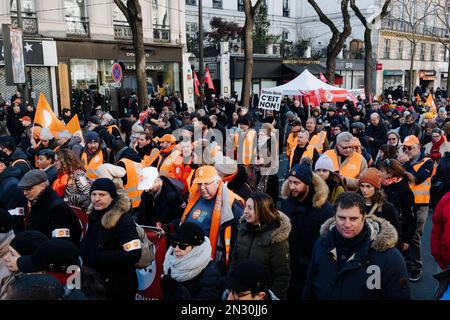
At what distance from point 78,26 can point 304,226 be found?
19.6 m

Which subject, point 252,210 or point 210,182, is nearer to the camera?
point 252,210

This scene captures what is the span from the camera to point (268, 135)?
798cm

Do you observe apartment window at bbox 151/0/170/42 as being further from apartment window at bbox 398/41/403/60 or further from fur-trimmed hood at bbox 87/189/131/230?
apartment window at bbox 398/41/403/60

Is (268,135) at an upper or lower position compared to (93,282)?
upper

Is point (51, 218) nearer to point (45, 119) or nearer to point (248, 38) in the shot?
point (45, 119)

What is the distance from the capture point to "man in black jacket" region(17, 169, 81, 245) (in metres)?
3.79

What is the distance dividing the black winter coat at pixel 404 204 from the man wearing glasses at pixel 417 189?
407 mm

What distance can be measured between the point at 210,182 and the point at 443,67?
52.6m

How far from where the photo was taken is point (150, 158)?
691cm

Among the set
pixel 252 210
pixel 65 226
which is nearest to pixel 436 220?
Answer: pixel 252 210

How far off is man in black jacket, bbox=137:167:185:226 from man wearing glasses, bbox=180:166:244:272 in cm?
46

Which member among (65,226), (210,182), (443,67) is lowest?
(65,226)

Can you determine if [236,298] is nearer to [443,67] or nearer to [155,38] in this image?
[155,38]

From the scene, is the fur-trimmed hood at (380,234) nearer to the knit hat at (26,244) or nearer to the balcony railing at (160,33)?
the knit hat at (26,244)
